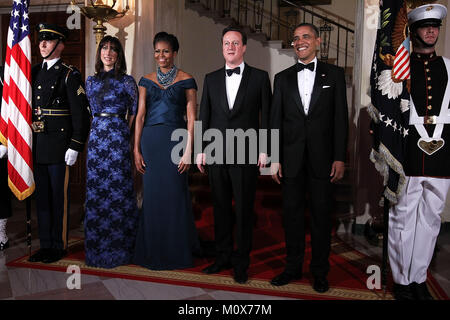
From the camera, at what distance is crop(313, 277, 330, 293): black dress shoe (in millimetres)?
2664

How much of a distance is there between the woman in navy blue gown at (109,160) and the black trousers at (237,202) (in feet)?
2.57

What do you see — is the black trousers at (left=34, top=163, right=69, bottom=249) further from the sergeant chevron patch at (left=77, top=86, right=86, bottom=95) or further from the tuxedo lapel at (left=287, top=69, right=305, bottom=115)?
the tuxedo lapel at (left=287, top=69, right=305, bottom=115)

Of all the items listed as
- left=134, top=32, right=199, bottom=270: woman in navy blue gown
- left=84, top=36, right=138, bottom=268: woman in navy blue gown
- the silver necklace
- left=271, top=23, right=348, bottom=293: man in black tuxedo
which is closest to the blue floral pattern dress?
left=84, top=36, right=138, bottom=268: woman in navy blue gown

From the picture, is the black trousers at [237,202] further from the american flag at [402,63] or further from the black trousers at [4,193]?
the black trousers at [4,193]

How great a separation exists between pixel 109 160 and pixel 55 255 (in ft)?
3.15

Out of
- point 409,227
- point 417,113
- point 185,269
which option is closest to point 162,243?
point 185,269

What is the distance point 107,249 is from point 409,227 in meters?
2.22

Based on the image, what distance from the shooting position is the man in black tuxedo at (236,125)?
8.95ft

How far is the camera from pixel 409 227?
2574 mm

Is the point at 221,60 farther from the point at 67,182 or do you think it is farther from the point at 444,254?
the point at 444,254

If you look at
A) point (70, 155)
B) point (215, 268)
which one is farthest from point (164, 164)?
point (215, 268)

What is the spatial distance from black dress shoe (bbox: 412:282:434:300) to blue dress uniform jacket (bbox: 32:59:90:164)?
2.68 meters
